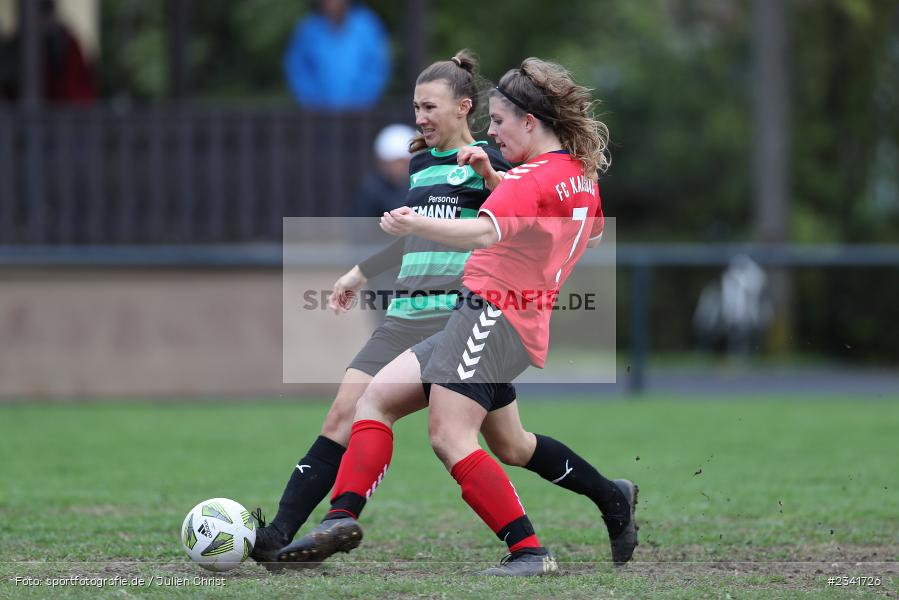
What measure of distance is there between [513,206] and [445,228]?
271 mm

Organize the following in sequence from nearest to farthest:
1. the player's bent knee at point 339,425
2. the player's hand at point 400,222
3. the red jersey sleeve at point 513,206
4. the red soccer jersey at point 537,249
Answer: the player's hand at point 400,222 < the red jersey sleeve at point 513,206 < the red soccer jersey at point 537,249 < the player's bent knee at point 339,425

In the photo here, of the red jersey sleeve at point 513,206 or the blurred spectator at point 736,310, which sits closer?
the red jersey sleeve at point 513,206

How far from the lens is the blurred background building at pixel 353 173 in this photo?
499 inches

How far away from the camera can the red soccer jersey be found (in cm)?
484

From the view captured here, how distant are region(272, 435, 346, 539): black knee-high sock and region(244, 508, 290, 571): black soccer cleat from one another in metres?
0.03

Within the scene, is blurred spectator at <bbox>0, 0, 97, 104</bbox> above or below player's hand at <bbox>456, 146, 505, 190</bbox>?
above

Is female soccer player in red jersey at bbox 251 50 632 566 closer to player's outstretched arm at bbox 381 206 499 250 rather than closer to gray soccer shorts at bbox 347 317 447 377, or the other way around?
gray soccer shorts at bbox 347 317 447 377

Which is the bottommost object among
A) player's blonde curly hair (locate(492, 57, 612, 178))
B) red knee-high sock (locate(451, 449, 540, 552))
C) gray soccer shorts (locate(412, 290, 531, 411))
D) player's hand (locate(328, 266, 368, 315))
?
red knee-high sock (locate(451, 449, 540, 552))

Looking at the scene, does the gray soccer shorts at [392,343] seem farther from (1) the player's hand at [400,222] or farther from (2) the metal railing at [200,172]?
(2) the metal railing at [200,172]

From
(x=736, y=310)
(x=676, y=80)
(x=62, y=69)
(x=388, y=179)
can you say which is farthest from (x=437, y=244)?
(x=676, y=80)

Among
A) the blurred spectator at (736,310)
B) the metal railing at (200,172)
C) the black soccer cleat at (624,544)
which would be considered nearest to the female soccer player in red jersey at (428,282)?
the black soccer cleat at (624,544)

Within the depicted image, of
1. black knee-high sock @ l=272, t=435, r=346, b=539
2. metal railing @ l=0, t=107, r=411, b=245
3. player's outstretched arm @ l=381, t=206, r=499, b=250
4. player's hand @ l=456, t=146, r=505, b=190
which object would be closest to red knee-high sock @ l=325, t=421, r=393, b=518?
black knee-high sock @ l=272, t=435, r=346, b=539

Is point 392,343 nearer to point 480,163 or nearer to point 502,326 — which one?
point 502,326

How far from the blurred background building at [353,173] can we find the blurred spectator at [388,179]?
0.30 meters
